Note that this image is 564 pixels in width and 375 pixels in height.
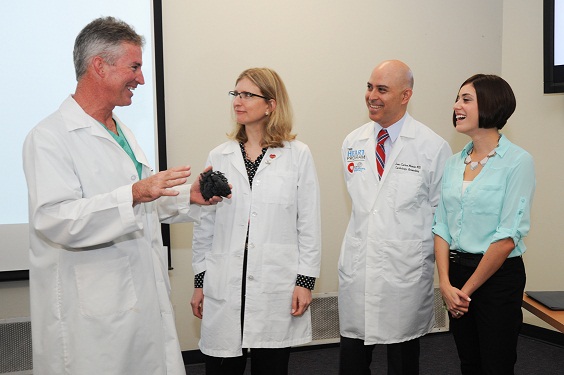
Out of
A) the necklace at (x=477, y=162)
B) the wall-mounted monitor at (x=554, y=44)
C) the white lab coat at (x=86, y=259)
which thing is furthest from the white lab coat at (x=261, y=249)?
the wall-mounted monitor at (x=554, y=44)

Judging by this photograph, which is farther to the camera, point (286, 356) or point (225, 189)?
point (286, 356)

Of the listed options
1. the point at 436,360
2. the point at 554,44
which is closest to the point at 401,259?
the point at 436,360

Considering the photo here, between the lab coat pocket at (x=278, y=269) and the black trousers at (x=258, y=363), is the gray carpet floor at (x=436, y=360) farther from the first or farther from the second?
the lab coat pocket at (x=278, y=269)

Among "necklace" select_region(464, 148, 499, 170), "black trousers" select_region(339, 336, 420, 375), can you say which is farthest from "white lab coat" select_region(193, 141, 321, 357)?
"necklace" select_region(464, 148, 499, 170)

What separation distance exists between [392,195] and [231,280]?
2.68ft

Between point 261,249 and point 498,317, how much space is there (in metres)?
0.95

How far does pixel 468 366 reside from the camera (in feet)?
7.49

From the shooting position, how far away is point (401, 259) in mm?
2523

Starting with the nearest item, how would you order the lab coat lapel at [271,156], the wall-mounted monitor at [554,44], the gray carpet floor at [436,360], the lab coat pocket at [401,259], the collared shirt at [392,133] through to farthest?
1. the lab coat lapel at [271,156]
2. the lab coat pocket at [401,259]
3. the collared shirt at [392,133]
4. the gray carpet floor at [436,360]
5. the wall-mounted monitor at [554,44]

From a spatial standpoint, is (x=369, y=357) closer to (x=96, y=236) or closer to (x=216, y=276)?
(x=216, y=276)

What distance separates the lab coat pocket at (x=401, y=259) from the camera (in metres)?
2.52

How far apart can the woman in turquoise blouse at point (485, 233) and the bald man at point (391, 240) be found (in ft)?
0.59

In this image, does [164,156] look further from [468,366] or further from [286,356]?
[468,366]

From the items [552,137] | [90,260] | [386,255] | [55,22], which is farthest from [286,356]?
[552,137]
